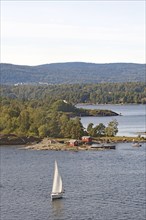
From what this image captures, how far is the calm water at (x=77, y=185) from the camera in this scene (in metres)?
37.6

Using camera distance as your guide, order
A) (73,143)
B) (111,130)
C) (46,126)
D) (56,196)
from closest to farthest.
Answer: (56,196) → (73,143) → (46,126) → (111,130)

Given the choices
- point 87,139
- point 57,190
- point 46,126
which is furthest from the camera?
point 46,126

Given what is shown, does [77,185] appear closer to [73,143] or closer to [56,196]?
[56,196]

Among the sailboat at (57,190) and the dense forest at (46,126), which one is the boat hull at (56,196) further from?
the dense forest at (46,126)

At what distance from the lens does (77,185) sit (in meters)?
46.5

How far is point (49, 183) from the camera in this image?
157 ft

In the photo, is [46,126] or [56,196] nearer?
[56,196]

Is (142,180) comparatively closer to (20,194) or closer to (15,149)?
(20,194)

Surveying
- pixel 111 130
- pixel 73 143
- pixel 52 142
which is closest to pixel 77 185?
pixel 73 143

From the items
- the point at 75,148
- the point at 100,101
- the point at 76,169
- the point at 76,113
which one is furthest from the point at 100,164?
the point at 100,101

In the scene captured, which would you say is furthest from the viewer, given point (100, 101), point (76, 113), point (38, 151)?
point (100, 101)

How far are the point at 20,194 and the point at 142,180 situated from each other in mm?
11068

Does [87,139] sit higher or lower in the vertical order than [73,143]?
higher

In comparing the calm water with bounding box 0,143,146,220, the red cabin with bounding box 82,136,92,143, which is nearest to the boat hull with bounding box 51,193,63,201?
the calm water with bounding box 0,143,146,220
